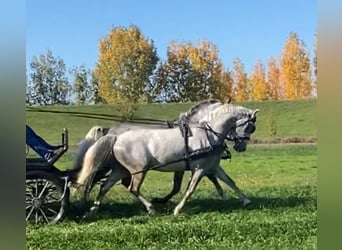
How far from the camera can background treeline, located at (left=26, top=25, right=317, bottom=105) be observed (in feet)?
16.2

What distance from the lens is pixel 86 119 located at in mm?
5043

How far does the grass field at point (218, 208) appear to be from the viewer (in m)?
4.98

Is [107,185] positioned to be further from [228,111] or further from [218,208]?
[228,111]

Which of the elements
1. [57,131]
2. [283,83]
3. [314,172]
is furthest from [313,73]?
[57,131]

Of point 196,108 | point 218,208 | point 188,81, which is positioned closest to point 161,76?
point 188,81

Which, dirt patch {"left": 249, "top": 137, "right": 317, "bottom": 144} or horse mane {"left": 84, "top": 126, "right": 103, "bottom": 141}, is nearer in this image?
dirt patch {"left": 249, "top": 137, "right": 317, "bottom": 144}

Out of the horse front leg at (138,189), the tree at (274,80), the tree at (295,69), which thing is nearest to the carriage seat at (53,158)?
the horse front leg at (138,189)

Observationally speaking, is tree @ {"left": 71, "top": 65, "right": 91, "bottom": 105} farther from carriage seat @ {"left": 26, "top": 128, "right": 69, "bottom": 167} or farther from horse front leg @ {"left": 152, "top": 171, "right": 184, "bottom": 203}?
horse front leg @ {"left": 152, "top": 171, "right": 184, "bottom": 203}

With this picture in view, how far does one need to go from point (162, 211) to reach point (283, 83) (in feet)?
3.68

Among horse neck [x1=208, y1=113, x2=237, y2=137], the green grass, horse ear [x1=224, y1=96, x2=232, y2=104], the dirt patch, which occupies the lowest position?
the green grass

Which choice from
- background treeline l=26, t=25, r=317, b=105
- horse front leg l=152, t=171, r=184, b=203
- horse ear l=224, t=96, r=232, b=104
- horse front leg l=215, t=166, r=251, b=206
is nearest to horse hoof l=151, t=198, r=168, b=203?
horse front leg l=152, t=171, r=184, b=203

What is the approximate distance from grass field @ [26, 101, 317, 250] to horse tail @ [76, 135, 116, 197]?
0.37 feet

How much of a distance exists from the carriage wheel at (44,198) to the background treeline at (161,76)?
1.60ft
